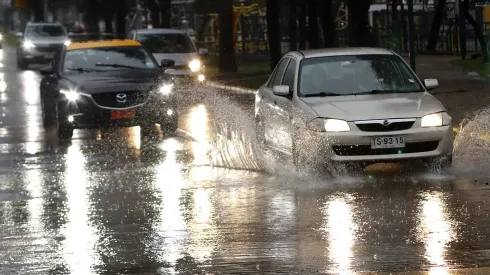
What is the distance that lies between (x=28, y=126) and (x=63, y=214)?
11.5m

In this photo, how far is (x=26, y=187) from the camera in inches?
518

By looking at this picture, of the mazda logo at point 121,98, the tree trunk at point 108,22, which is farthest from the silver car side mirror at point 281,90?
the tree trunk at point 108,22

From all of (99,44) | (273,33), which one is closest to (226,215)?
(99,44)

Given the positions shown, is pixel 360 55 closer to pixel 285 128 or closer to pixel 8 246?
pixel 285 128

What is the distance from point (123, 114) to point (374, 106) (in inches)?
264

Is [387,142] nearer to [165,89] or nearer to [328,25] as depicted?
[165,89]

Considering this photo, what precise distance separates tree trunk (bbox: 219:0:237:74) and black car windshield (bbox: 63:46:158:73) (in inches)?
686

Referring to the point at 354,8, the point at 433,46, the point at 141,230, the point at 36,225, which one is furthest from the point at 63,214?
the point at 433,46

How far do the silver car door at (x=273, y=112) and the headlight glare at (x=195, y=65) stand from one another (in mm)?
13560

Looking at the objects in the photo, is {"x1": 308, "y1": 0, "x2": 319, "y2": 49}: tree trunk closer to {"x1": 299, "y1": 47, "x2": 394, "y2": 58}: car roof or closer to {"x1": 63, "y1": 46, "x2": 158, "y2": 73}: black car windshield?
{"x1": 63, "y1": 46, "x2": 158, "y2": 73}: black car windshield

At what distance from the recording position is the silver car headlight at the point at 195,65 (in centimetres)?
2851

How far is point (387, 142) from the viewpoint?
40.3 ft

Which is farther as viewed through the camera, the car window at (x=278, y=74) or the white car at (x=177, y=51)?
the white car at (x=177, y=51)

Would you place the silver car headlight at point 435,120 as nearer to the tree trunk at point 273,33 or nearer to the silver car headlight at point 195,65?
the silver car headlight at point 195,65
